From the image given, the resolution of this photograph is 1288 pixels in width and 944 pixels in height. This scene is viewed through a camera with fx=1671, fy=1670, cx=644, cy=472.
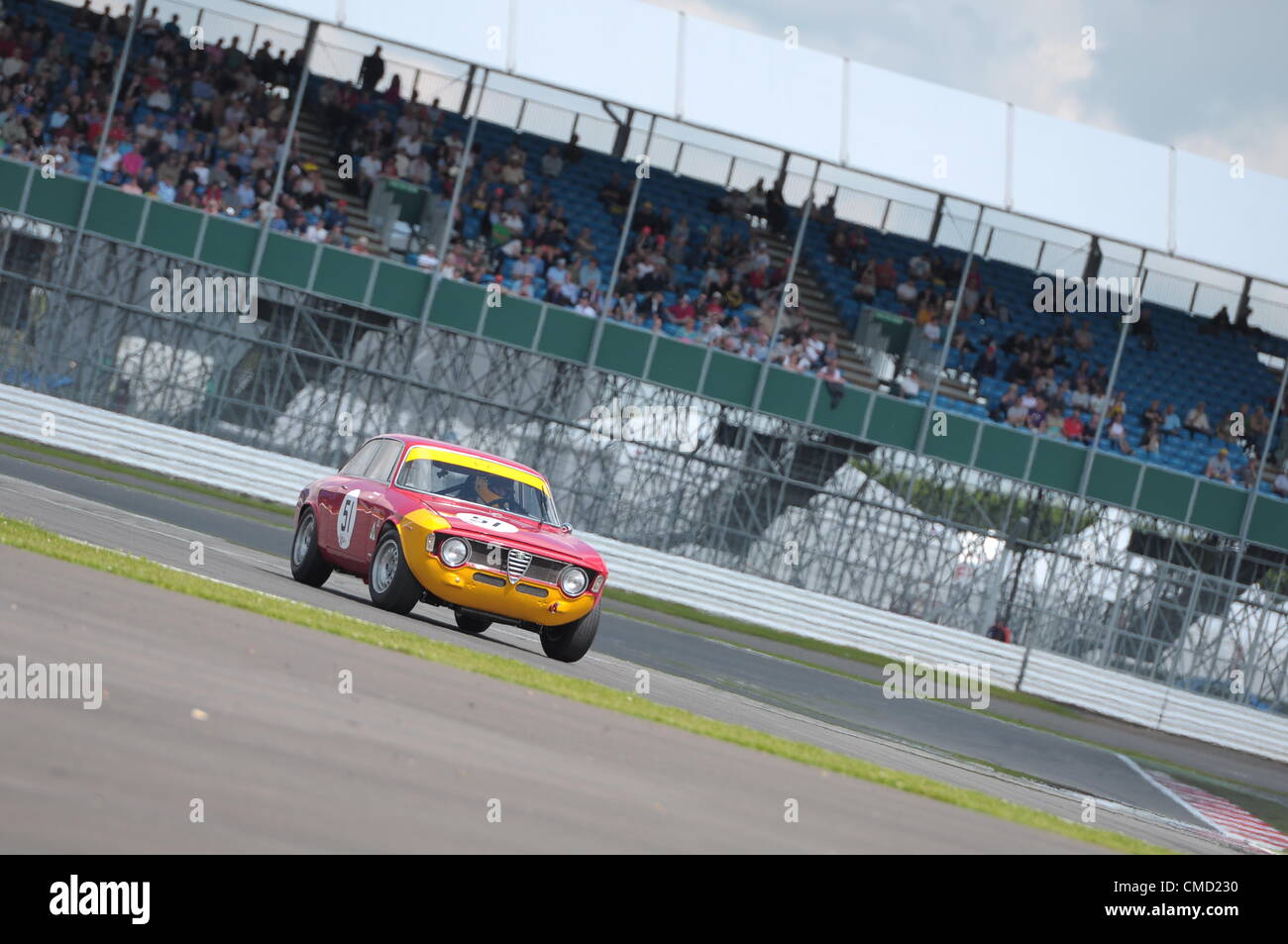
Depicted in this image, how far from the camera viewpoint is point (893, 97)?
108 feet

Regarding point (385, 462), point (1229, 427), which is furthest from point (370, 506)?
point (1229, 427)

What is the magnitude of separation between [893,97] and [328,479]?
20.5m

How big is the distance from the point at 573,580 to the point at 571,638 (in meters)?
0.62

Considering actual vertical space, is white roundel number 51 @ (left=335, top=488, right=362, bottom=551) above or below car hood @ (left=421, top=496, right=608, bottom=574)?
below

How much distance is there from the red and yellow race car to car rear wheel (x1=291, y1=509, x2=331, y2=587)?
0.01 metres

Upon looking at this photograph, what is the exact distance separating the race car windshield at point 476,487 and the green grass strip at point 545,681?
236cm
